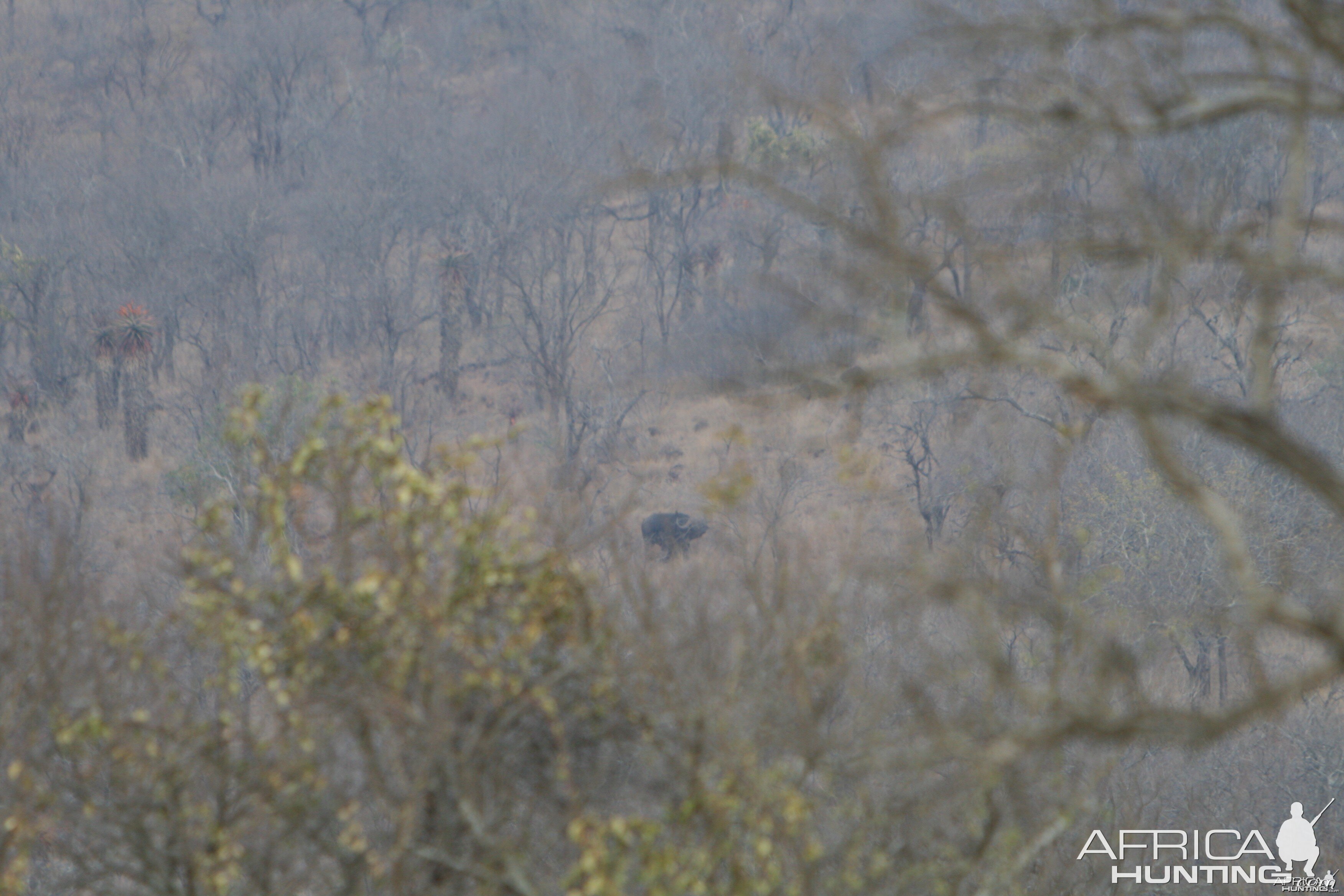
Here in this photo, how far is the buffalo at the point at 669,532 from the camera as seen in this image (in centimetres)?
3366

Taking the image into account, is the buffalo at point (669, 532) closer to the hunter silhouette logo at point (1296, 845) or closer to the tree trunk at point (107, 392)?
the tree trunk at point (107, 392)

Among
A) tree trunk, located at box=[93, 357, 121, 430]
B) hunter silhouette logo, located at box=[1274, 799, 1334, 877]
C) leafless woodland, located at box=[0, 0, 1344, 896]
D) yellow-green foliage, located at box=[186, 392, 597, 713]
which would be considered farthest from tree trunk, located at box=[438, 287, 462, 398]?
yellow-green foliage, located at box=[186, 392, 597, 713]

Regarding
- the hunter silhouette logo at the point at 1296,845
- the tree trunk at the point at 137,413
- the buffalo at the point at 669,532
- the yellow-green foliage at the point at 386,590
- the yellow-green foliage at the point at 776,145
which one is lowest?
the hunter silhouette logo at the point at 1296,845

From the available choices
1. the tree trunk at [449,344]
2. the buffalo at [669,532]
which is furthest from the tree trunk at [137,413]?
the buffalo at [669,532]

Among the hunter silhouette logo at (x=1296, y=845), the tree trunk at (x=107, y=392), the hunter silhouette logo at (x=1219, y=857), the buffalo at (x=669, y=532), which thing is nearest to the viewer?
the hunter silhouette logo at (x=1219, y=857)

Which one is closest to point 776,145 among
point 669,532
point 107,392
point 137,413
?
point 669,532

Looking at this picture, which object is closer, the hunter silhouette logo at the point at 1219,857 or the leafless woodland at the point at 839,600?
the leafless woodland at the point at 839,600

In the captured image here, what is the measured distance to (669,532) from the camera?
3369 cm

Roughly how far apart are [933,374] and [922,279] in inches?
21.2

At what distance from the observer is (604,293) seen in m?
45.7

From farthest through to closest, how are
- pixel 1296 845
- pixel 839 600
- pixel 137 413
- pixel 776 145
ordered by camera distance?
pixel 776 145 < pixel 137 413 < pixel 1296 845 < pixel 839 600

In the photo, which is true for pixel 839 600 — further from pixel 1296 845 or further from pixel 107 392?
pixel 107 392

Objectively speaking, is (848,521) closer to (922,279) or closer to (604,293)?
(604,293)

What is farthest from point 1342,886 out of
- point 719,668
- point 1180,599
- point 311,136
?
point 311,136
